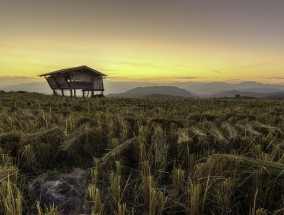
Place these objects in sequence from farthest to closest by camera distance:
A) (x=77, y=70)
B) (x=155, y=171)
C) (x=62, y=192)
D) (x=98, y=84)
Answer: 1. (x=98, y=84)
2. (x=77, y=70)
3. (x=155, y=171)
4. (x=62, y=192)

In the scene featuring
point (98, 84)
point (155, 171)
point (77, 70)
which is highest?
point (77, 70)

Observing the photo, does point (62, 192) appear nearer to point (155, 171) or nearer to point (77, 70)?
point (155, 171)

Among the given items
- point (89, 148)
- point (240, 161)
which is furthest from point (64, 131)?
point (240, 161)

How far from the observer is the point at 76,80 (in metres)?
35.0

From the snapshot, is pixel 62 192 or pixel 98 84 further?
pixel 98 84

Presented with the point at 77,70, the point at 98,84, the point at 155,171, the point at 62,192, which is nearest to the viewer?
the point at 62,192

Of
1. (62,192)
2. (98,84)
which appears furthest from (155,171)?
(98,84)

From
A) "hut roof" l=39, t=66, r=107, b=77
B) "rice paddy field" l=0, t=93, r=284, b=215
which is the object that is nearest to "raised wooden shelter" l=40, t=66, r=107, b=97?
"hut roof" l=39, t=66, r=107, b=77

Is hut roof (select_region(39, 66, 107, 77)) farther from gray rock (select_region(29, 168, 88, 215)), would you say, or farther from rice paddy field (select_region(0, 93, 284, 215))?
gray rock (select_region(29, 168, 88, 215))

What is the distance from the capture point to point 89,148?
15.5 feet

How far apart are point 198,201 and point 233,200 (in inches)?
17.8

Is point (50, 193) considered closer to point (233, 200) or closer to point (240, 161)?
point (233, 200)

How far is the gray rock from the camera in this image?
8.88 ft

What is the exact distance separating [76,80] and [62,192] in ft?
109
